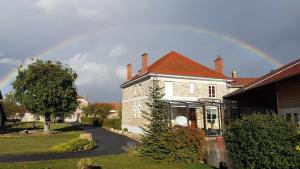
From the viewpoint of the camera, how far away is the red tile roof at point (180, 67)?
41184mm

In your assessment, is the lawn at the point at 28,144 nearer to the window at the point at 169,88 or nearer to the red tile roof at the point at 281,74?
the window at the point at 169,88

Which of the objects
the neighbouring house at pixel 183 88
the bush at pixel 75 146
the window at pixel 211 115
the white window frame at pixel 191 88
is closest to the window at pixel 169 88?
the neighbouring house at pixel 183 88

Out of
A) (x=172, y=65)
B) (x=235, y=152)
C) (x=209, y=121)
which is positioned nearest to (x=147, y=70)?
(x=172, y=65)

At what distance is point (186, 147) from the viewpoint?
17.9 m

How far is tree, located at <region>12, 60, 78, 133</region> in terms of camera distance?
1772 inches

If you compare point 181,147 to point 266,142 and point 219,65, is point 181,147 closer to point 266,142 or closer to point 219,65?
point 266,142

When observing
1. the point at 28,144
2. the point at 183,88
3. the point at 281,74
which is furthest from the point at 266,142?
the point at 183,88

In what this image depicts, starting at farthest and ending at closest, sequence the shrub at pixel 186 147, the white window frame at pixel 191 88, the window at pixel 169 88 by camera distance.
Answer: the white window frame at pixel 191 88 → the window at pixel 169 88 → the shrub at pixel 186 147

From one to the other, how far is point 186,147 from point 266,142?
323 inches

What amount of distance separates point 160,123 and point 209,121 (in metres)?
23.0

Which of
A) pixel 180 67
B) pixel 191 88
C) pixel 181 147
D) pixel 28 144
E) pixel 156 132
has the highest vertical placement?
pixel 180 67

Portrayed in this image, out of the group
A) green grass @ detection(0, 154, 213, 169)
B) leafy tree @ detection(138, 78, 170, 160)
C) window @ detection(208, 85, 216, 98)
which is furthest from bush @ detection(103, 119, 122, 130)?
green grass @ detection(0, 154, 213, 169)

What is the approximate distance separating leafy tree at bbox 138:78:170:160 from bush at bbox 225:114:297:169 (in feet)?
24.6

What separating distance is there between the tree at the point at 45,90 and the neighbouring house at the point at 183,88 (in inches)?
371
